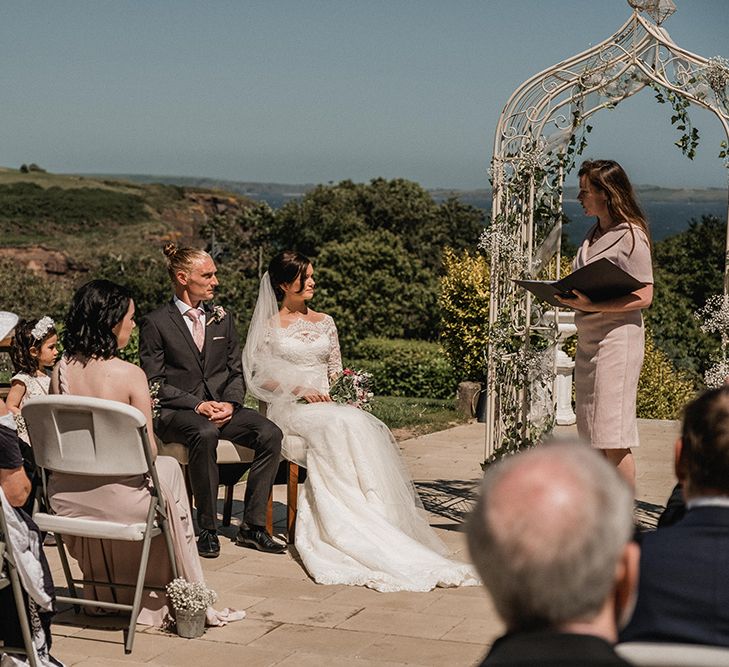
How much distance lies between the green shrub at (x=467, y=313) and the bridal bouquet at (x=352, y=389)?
241 inches

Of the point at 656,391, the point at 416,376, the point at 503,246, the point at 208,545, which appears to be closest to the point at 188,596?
the point at 208,545

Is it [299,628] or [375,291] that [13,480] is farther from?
[375,291]

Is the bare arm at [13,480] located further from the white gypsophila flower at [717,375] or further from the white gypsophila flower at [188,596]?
the white gypsophila flower at [717,375]

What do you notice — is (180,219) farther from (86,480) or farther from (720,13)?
(86,480)

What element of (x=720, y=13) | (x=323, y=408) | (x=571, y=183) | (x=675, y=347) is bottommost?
(x=675, y=347)

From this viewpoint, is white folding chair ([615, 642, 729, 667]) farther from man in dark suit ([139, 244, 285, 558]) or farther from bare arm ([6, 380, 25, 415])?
bare arm ([6, 380, 25, 415])

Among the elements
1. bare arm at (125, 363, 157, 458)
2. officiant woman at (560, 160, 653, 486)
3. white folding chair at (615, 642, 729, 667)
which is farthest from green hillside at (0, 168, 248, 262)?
white folding chair at (615, 642, 729, 667)

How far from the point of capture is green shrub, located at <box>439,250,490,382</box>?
1234cm

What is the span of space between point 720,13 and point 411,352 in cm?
947

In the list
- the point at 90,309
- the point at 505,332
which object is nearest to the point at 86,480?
the point at 90,309

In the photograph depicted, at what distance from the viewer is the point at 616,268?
5.00 m

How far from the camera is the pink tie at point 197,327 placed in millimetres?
5832

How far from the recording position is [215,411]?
5.71m

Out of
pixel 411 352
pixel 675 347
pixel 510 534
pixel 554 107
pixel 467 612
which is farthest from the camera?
pixel 675 347
